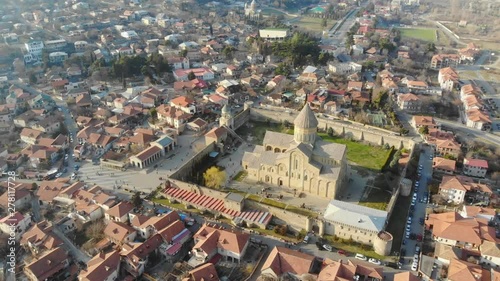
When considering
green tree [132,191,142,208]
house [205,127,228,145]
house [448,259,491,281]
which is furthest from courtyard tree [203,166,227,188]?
house [448,259,491,281]

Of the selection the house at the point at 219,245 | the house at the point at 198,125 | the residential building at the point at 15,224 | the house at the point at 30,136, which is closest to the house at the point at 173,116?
the house at the point at 198,125

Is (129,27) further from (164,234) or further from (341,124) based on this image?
(164,234)

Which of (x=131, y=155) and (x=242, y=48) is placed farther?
(x=242, y=48)

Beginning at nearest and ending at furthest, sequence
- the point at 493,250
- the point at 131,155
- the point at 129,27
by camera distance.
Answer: the point at 493,250 < the point at 131,155 < the point at 129,27

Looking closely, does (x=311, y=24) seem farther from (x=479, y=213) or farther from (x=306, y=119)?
(x=479, y=213)

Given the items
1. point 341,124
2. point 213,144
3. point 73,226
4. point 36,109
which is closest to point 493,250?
point 341,124

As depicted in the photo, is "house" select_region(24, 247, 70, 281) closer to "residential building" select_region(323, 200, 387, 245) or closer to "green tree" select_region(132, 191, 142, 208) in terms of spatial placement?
"green tree" select_region(132, 191, 142, 208)

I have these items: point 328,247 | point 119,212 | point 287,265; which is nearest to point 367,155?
point 328,247
